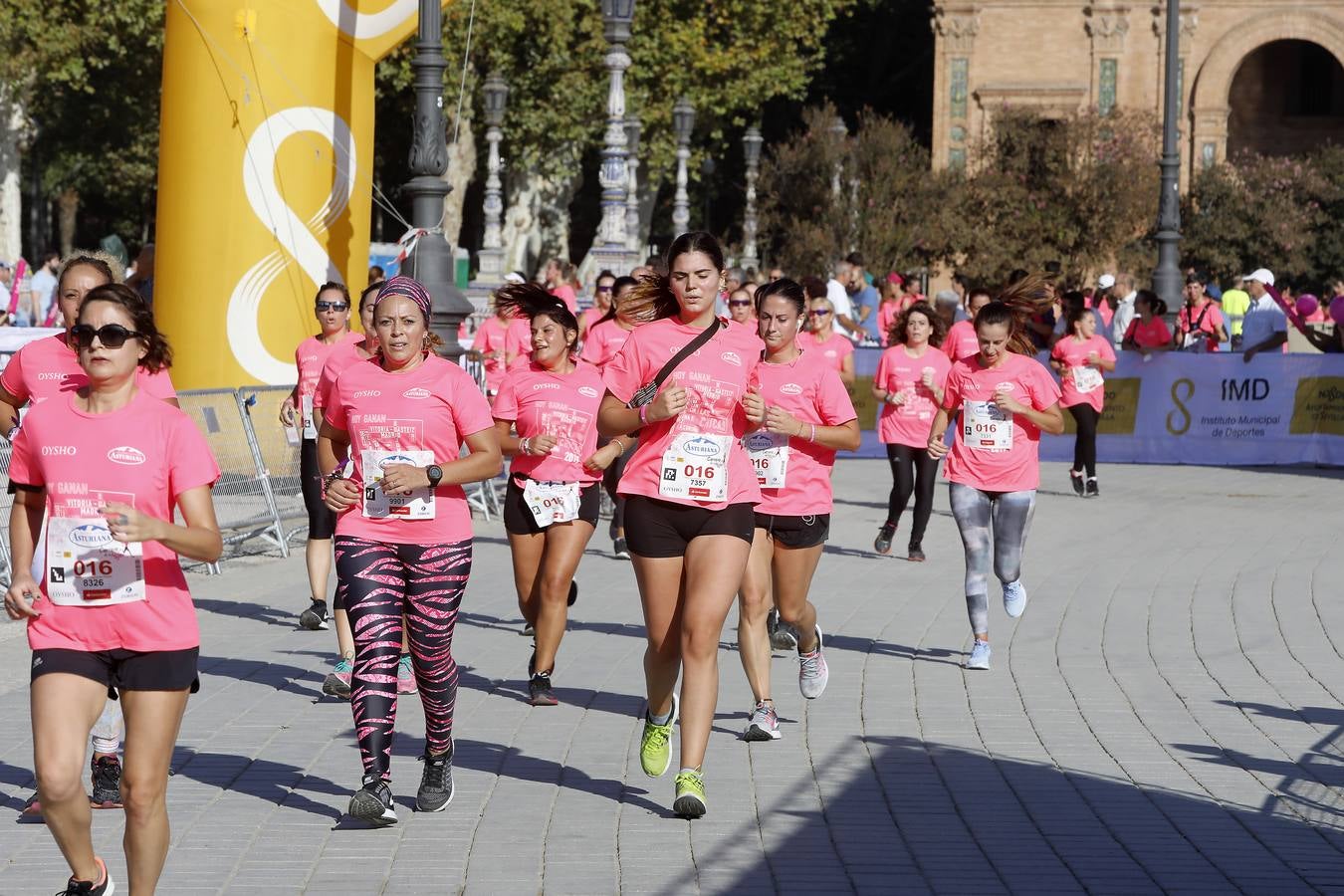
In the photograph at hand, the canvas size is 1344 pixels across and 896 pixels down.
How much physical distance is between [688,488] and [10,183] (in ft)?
126

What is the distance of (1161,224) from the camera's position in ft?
83.6

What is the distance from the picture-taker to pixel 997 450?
33.5 feet

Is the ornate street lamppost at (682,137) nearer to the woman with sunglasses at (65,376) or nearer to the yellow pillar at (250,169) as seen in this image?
the yellow pillar at (250,169)

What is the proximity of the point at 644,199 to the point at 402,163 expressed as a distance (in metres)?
6.66

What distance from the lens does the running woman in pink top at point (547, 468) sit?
9078 millimetres

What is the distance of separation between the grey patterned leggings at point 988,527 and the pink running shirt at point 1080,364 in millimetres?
8112

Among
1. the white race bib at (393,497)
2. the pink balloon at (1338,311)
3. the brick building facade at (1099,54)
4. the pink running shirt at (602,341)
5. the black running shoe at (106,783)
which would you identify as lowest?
the black running shoe at (106,783)

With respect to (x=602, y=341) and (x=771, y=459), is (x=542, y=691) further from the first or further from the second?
(x=602, y=341)

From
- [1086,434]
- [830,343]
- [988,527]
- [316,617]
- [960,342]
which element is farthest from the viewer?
[1086,434]

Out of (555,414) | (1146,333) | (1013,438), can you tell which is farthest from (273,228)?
(1146,333)

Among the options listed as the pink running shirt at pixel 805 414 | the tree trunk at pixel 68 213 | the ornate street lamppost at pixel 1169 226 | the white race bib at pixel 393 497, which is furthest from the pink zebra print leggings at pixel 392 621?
the tree trunk at pixel 68 213

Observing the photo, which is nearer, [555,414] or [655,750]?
[655,750]

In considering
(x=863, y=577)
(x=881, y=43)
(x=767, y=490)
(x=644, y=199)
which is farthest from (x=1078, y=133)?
(x=767, y=490)

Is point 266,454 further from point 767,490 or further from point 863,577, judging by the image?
point 767,490
